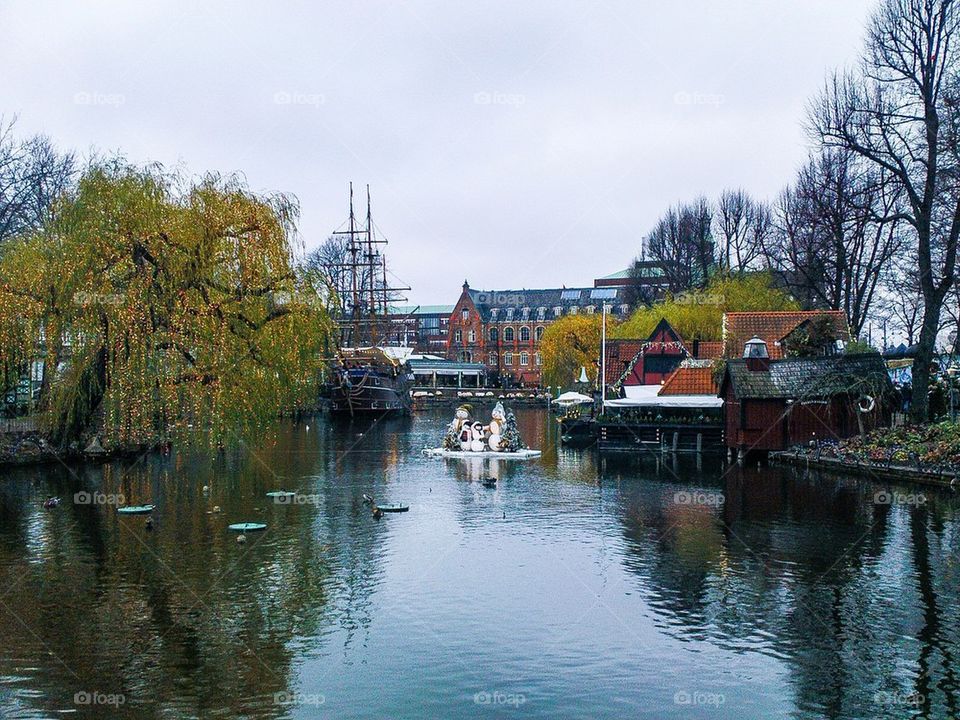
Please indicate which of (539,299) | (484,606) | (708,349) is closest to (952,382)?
(708,349)

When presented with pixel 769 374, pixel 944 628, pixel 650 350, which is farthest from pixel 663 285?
pixel 944 628

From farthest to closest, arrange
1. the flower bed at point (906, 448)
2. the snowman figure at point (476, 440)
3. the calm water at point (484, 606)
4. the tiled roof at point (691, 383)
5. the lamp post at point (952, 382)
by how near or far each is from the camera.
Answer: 1. the tiled roof at point (691, 383)
2. the snowman figure at point (476, 440)
3. the lamp post at point (952, 382)
4. the flower bed at point (906, 448)
5. the calm water at point (484, 606)

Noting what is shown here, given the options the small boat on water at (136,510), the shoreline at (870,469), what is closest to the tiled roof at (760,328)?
the shoreline at (870,469)

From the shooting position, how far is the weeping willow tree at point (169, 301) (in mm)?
24922

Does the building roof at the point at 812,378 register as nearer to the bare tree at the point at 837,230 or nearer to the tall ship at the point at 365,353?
the bare tree at the point at 837,230

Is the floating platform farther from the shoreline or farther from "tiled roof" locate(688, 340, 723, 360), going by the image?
"tiled roof" locate(688, 340, 723, 360)

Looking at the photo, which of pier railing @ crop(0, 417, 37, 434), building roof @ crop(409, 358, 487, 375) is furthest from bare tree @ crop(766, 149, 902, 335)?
building roof @ crop(409, 358, 487, 375)

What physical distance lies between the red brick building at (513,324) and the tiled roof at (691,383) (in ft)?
259

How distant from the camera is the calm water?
11.1m

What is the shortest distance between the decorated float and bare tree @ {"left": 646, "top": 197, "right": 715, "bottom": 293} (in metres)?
31.6

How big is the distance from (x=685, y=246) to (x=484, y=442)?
37.1m

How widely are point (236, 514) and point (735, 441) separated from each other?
22.5m

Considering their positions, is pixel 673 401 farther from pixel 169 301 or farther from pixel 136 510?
pixel 136 510

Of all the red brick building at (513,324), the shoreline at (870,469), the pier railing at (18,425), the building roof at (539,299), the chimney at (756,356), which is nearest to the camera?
the shoreline at (870,469)
